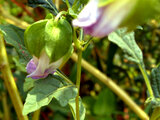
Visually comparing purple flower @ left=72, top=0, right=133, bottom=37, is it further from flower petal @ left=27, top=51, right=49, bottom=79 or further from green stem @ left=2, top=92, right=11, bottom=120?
green stem @ left=2, top=92, right=11, bottom=120

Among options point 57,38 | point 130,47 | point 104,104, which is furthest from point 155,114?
point 104,104

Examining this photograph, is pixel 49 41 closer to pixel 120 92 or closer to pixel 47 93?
pixel 47 93

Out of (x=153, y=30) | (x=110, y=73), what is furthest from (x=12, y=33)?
(x=153, y=30)

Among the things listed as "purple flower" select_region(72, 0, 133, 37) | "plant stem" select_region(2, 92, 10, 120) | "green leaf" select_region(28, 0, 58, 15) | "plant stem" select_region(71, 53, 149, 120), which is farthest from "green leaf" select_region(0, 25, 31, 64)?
"plant stem" select_region(2, 92, 10, 120)

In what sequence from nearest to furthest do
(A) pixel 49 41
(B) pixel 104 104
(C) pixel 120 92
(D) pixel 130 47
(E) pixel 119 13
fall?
(E) pixel 119 13
(A) pixel 49 41
(D) pixel 130 47
(C) pixel 120 92
(B) pixel 104 104

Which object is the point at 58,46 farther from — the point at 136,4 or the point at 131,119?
the point at 131,119

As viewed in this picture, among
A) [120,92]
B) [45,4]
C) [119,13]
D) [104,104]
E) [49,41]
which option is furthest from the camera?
[104,104]
